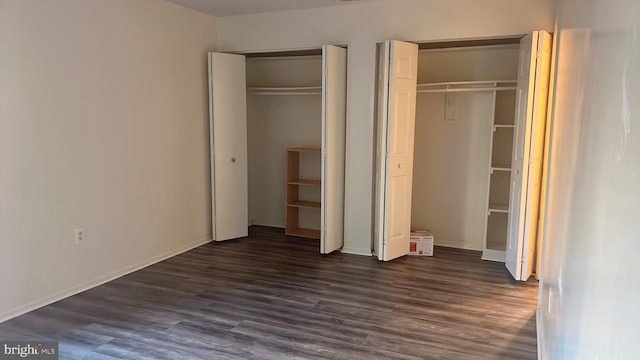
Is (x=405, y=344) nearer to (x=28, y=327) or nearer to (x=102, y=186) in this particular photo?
(x=28, y=327)

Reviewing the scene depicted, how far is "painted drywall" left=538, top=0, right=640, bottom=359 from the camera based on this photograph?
2.57ft

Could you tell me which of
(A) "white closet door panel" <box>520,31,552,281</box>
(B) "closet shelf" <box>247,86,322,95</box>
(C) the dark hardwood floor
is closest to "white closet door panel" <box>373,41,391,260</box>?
(C) the dark hardwood floor

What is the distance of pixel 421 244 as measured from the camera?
186 inches

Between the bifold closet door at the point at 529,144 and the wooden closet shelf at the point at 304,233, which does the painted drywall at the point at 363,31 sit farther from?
the wooden closet shelf at the point at 304,233

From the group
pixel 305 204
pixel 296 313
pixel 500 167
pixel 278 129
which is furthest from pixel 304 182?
pixel 296 313

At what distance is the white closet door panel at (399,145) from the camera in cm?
427

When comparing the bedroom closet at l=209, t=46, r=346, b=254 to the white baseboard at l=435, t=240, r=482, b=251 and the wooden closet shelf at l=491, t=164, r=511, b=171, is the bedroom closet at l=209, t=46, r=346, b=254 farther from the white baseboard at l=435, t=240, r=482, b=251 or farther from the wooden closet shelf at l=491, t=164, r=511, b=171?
the wooden closet shelf at l=491, t=164, r=511, b=171

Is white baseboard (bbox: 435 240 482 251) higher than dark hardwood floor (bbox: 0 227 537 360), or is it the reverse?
white baseboard (bbox: 435 240 482 251)

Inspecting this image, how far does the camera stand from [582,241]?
1340mm

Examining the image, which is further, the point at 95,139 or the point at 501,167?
the point at 501,167

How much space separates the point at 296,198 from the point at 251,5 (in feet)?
7.90

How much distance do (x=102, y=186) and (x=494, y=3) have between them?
3.85 meters

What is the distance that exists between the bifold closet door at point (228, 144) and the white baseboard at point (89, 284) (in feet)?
1.53

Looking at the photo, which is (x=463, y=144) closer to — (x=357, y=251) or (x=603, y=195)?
(x=357, y=251)
